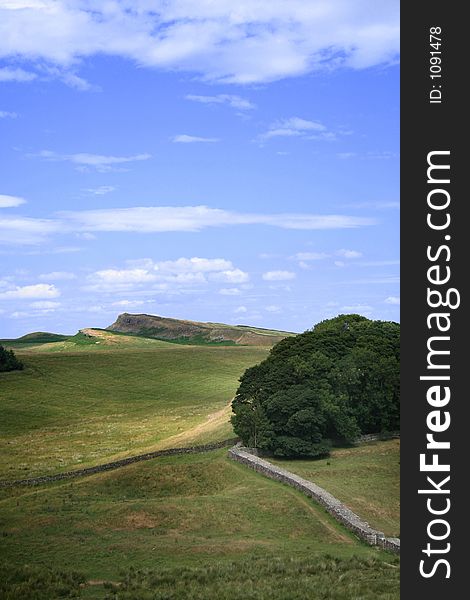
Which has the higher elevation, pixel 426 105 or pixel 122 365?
pixel 426 105

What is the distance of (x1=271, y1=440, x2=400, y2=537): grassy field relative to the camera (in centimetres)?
4428

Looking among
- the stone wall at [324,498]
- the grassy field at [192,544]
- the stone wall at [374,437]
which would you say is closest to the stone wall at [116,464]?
the stone wall at [324,498]

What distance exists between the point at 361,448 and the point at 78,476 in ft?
75.5

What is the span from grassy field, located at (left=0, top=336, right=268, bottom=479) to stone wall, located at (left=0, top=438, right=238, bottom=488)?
10.3ft

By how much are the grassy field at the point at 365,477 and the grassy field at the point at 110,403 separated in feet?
42.6

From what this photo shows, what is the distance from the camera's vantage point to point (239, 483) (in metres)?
50.5

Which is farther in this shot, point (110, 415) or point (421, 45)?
point (110, 415)

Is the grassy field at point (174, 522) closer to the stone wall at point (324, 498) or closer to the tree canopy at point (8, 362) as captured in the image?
the stone wall at point (324, 498)

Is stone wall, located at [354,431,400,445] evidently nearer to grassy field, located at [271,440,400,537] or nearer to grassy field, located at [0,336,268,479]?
grassy field, located at [271,440,400,537]

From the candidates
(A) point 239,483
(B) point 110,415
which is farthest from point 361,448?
(B) point 110,415

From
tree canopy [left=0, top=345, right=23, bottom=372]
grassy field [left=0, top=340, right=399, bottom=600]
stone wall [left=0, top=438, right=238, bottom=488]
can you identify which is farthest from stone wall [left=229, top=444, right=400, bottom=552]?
tree canopy [left=0, top=345, right=23, bottom=372]

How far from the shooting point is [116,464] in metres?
62.1

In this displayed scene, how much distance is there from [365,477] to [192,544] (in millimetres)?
20218

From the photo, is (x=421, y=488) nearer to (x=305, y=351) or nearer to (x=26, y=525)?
(x=26, y=525)
